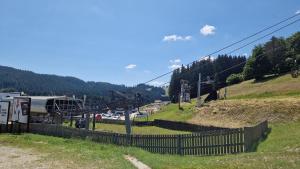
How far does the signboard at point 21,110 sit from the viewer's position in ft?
124

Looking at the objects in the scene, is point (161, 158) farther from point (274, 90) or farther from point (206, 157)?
point (274, 90)

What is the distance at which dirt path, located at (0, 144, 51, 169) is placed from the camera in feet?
55.0

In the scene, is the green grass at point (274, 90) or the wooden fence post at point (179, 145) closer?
the wooden fence post at point (179, 145)

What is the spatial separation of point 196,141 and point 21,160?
906 cm

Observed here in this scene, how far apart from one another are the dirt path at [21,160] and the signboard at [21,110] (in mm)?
15348

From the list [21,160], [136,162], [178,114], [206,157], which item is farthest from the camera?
[178,114]

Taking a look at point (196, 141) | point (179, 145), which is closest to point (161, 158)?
point (196, 141)

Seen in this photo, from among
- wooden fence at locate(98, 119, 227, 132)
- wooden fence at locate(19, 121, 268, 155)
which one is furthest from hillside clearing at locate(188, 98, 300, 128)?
wooden fence at locate(19, 121, 268, 155)

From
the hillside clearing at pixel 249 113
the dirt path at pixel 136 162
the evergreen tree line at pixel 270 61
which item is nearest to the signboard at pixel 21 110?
the hillside clearing at pixel 249 113

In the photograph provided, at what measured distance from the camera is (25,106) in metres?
38.2

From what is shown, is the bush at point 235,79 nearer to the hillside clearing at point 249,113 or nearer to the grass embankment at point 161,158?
the hillside clearing at point 249,113

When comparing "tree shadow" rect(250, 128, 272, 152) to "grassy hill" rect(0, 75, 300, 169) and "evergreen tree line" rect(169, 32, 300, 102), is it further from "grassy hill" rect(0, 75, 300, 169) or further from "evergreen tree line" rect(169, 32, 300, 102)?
"evergreen tree line" rect(169, 32, 300, 102)

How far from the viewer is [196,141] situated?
20891mm

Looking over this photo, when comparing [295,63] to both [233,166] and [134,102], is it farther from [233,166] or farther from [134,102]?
[233,166]
